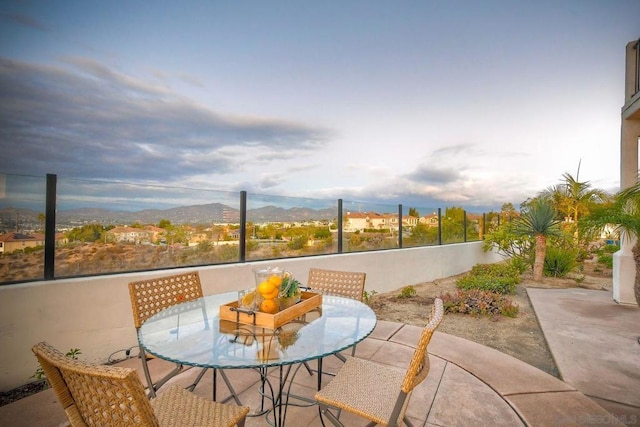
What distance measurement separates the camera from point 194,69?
247 inches

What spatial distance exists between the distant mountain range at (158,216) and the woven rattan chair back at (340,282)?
202cm

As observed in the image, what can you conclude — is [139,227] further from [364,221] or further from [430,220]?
[430,220]

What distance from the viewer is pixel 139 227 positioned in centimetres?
361

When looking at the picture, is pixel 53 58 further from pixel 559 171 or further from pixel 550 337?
pixel 559 171

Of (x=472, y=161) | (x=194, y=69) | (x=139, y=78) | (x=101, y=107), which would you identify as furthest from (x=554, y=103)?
(x=101, y=107)

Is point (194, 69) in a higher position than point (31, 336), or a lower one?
higher

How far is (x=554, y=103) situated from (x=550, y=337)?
248 inches

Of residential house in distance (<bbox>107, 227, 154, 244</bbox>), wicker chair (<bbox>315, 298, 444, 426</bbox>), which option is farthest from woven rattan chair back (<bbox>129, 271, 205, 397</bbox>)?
residential house in distance (<bbox>107, 227, 154, 244</bbox>)

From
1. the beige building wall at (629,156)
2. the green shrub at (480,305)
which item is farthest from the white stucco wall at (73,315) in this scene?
the beige building wall at (629,156)

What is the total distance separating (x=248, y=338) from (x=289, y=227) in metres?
3.70

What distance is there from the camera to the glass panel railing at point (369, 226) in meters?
6.18

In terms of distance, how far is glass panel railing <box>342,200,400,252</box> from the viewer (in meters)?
6.18

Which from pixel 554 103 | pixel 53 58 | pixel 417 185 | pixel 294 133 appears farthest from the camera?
pixel 417 185

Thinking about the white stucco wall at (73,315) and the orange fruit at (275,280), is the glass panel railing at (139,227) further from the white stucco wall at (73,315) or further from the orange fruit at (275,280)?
the orange fruit at (275,280)
